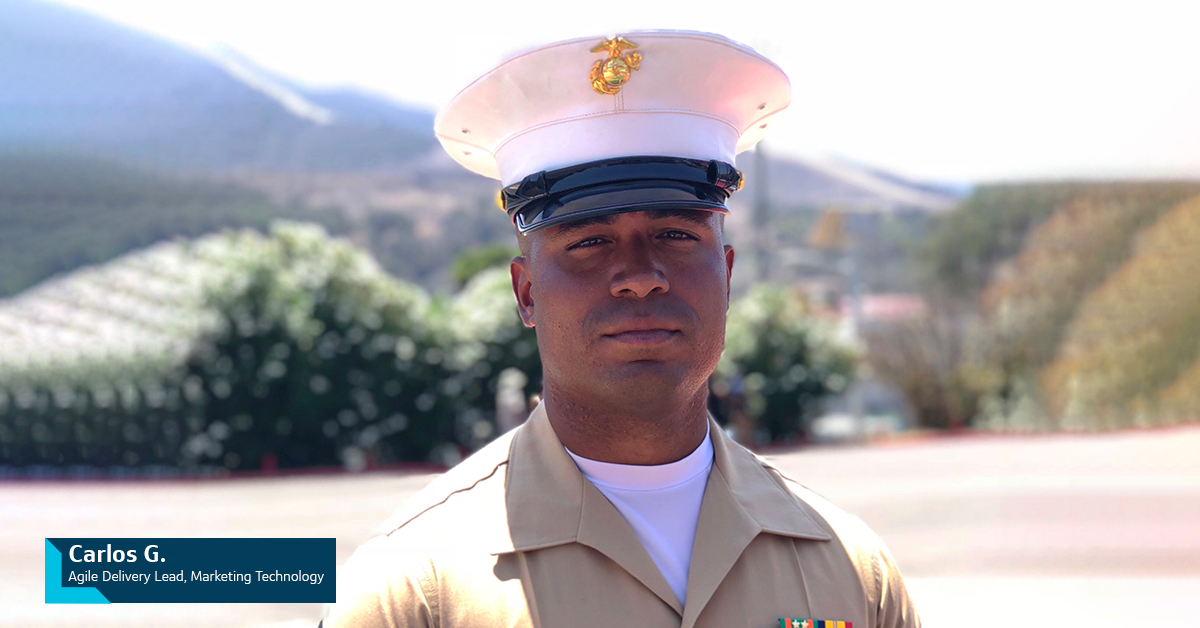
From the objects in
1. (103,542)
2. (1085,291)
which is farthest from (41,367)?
(1085,291)

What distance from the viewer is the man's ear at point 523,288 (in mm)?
1645

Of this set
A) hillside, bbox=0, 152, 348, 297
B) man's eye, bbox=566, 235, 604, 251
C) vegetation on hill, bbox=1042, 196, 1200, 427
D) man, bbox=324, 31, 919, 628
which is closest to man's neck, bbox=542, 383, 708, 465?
man, bbox=324, 31, 919, 628

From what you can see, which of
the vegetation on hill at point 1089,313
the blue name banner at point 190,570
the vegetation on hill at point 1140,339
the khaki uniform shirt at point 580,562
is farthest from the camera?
the vegetation on hill at point 1089,313

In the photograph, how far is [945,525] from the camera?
939cm

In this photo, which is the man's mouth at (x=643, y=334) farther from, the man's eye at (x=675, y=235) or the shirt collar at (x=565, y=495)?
the shirt collar at (x=565, y=495)

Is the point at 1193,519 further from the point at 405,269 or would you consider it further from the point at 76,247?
→ the point at 405,269

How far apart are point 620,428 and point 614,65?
2.10ft

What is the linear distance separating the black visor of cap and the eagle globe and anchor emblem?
13 cm

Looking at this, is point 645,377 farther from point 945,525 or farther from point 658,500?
point 945,525

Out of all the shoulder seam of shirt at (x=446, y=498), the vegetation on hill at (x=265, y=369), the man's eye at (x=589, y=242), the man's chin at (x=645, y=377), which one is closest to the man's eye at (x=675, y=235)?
the man's eye at (x=589, y=242)

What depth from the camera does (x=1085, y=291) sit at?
2294cm

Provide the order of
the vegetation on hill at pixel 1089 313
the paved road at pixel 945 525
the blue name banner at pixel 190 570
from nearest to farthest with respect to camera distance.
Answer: the blue name banner at pixel 190 570
the paved road at pixel 945 525
the vegetation on hill at pixel 1089 313

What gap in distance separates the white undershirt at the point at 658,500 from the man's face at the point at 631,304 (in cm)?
15

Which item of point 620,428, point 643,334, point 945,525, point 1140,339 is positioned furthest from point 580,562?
point 1140,339
